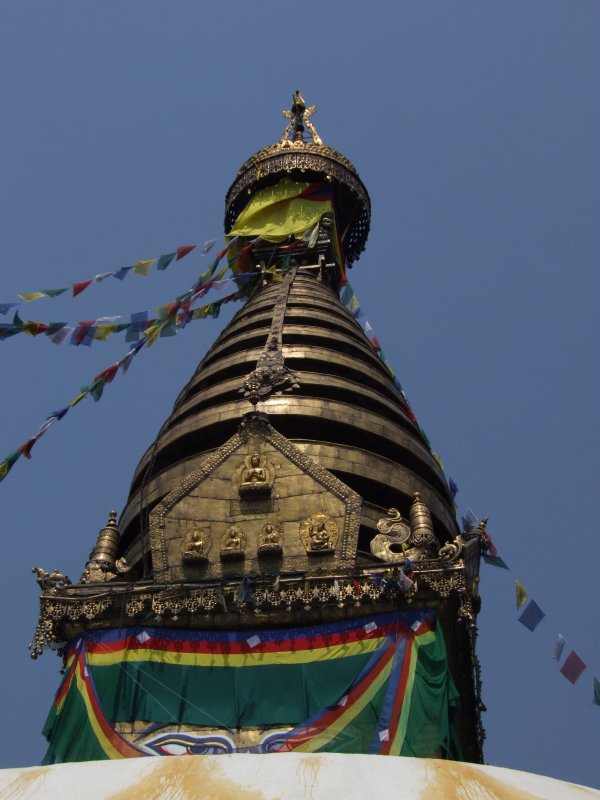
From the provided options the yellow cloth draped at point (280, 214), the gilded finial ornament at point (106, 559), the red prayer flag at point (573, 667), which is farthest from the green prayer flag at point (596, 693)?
the yellow cloth draped at point (280, 214)

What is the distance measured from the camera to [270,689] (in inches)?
616

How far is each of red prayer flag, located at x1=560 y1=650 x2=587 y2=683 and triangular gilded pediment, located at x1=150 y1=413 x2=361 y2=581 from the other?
3.83 meters

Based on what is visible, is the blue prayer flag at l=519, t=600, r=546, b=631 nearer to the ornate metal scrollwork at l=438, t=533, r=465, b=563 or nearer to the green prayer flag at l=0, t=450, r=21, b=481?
the ornate metal scrollwork at l=438, t=533, r=465, b=563

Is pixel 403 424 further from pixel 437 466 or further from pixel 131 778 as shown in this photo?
pixel 131 778

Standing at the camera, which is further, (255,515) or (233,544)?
(255,515)

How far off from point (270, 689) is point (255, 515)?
3117mm

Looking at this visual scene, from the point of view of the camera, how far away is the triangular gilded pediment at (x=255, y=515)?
17.2m

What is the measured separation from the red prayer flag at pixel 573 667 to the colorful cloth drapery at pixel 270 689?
115 inches

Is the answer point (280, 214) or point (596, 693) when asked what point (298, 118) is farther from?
point (596, 693)

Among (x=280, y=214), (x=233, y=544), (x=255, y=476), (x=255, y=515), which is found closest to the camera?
(x=233, y=544)

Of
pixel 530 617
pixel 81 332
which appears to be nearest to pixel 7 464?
pixel 81 332

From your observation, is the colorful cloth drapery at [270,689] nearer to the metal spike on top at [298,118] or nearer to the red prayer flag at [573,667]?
the red prayer flag at [573,667]

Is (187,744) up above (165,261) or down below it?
below

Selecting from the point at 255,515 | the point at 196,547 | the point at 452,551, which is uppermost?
the point at 255,515
